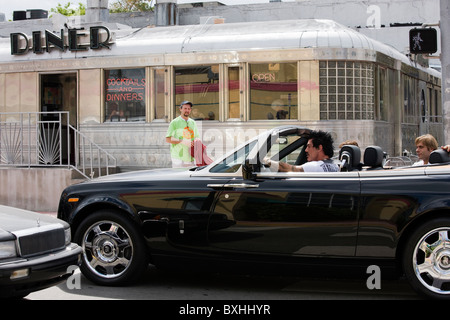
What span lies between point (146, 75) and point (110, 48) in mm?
999

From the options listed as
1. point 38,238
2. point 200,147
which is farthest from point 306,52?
point 38,238

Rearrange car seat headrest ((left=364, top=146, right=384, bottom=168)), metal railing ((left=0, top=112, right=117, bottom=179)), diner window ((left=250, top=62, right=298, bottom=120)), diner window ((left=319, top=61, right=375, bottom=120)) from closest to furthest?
car seat headrest ((left=364, top=146, right=384, bottom=168)) → diner window ((left=319, top=61, right=375, bottom=120)) → diner window ((left=250, top=62, right=298, bottom=120)) → metal railing ((left=0, top=112, right=117, bottom=179))

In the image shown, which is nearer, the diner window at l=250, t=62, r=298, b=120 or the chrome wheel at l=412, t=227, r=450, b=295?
the chrome wheel at l=412, t=227, r=450, b=295

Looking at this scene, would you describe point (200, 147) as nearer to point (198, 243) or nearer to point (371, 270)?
point (198, 243)

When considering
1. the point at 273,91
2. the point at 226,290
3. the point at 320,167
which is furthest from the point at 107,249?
the point at 273,91

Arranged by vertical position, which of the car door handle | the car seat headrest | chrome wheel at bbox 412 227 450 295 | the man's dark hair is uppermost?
the man's dark hair

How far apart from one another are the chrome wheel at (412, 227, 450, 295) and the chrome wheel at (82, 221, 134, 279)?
2471 mm

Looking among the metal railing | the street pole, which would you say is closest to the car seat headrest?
the street pole

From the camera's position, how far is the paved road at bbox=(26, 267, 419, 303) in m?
5.89

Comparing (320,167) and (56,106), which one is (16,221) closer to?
(320,167)

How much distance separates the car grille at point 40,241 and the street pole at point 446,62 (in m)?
7.41

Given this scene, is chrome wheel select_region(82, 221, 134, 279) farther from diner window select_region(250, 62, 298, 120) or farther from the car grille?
diner window select_region(250, 62, 298, 120)

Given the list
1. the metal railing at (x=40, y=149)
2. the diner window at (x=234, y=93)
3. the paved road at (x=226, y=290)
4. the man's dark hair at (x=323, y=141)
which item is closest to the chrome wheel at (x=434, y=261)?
the paved road at (x=226, y=290)

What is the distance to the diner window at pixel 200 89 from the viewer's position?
12.6m
